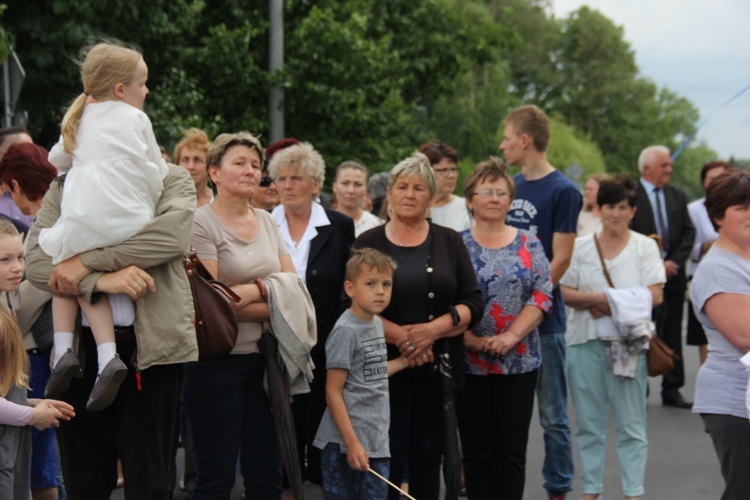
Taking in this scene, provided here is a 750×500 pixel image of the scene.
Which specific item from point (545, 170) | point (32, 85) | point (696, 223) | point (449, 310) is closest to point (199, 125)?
point (32, 85)

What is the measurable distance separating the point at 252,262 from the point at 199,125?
945 cm

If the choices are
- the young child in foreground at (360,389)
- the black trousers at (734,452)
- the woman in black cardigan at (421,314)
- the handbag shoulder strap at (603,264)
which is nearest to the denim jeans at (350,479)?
the young child in foreground at (360,389)

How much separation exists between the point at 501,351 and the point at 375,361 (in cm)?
79

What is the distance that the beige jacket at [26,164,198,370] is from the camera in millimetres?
4008

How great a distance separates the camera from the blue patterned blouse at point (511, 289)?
559 centimetres

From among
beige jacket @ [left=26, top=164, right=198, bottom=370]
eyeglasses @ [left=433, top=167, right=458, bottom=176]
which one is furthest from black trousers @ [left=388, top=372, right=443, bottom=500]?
eyeglasses @ [left=433, top=167, right=458, bottom=176]

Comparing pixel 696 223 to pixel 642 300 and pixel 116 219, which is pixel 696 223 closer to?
pixel 642 300

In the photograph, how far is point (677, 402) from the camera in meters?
9.69

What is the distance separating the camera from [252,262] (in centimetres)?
492

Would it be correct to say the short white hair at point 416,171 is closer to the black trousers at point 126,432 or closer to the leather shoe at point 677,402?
the black trousers at point 126,432

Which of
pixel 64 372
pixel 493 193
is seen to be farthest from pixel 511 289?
pixel 64 372

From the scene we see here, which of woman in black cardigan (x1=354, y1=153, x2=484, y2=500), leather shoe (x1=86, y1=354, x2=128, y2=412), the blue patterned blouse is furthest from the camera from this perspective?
the blue patterned blouse

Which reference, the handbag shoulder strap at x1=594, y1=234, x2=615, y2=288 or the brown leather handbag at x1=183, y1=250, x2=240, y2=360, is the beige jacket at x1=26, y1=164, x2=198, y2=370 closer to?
the brown leather handbag at x1=183, y1=250, x2=240, y2=360

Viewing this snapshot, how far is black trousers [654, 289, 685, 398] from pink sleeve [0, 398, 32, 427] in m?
6.93
